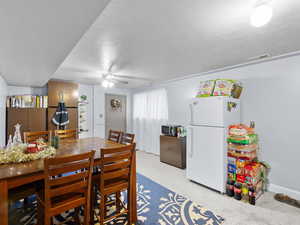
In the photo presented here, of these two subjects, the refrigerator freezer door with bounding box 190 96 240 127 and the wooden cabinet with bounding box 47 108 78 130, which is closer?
the refrigerator freezer door with bounding box 190 96 240 127

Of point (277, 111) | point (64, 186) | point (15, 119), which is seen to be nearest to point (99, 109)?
point (15, 119)

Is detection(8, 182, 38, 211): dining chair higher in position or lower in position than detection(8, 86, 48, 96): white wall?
lower

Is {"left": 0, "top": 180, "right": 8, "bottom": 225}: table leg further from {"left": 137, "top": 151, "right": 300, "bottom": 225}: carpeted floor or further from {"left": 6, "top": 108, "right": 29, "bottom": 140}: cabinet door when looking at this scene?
{"left": 6, "top": 108, "right": 29, "bottom": 140}: cabinet door

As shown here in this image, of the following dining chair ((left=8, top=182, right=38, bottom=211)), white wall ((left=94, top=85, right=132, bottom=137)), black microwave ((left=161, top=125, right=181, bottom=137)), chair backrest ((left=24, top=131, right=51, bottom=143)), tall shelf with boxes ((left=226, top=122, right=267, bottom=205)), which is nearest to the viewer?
dining chair ((left=8, top=182, right=38, bottom=211))

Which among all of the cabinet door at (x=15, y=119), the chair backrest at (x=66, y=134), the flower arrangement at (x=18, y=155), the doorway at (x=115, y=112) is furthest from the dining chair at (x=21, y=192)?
the doorway at (x=115, y=112)

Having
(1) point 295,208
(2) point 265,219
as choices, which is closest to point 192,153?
(2) point 265,219

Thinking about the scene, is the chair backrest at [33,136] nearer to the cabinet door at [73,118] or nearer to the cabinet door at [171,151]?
the cabinet door at [73,118]

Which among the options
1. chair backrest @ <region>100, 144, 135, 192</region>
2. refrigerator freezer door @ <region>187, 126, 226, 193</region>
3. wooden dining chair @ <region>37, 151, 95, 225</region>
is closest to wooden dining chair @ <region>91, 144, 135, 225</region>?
chair backrest @ <region>100, 144, 135, 192</region>

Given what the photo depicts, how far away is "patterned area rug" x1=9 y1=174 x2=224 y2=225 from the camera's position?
75.7 inches

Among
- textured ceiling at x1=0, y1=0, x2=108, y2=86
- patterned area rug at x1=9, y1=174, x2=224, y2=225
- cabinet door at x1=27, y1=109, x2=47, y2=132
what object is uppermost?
textured ceiling at x1=0, y1=0, x2=108, y2=86

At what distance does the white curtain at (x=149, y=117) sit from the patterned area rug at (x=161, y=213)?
2.57m

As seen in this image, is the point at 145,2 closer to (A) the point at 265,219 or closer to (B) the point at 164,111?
(A) the point at 265,219

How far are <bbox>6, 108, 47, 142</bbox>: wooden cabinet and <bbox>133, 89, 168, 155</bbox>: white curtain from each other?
2.86 metres

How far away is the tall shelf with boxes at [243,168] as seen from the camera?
239 centimetres
